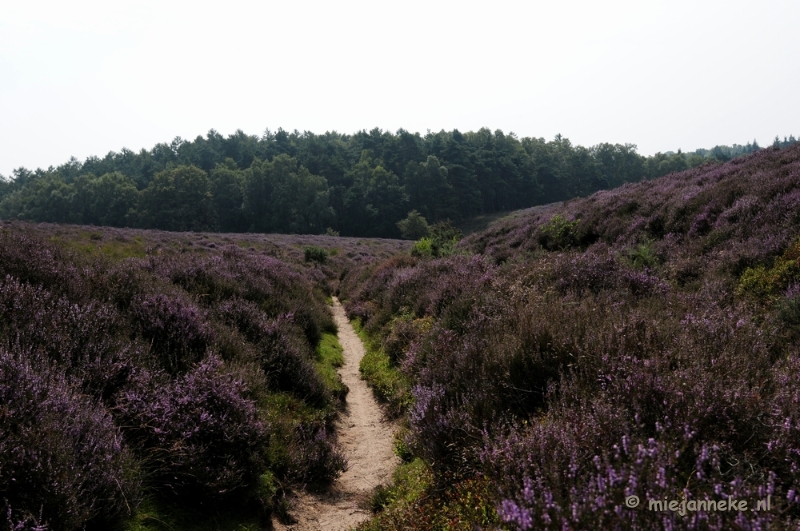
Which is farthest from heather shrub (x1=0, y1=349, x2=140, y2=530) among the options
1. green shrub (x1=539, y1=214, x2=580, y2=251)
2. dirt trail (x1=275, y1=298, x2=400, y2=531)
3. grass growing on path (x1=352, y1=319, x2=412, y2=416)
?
green shrub (x1=539, y1=214, x2=580, y2=251)

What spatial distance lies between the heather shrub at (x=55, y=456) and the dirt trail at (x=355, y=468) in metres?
1.92

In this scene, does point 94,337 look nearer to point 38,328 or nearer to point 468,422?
point 38,328

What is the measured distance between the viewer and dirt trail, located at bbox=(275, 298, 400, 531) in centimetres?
482

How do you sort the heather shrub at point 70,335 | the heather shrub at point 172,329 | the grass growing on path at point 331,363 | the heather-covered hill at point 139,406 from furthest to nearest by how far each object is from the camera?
the grass growing on path at point 331,363, the heather shrub at point 172,329, the heather shrub at point 70,335, the heather-covered hill at point 139,406

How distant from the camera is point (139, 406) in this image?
434 centimetres

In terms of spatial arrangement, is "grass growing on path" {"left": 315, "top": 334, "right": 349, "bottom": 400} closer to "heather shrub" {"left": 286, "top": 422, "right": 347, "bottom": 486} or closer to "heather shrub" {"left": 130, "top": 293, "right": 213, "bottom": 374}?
"heather shrub" {"left": 286, "top": 422, "right": 347, "bottom": 486}

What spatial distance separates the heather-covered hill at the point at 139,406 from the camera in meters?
3.09

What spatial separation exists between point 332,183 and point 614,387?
92844 millimetres

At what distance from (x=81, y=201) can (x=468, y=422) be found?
323 feet

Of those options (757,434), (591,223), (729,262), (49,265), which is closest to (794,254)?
(729,262)

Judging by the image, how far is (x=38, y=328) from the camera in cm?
446

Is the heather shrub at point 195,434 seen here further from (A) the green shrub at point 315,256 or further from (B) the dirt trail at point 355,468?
(A) the green shrub at point 315,256

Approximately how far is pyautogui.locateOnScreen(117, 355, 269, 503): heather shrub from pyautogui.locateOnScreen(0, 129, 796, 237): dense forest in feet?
224

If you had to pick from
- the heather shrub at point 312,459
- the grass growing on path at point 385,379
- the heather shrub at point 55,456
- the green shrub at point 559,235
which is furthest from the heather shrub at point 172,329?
the green shrub at point 559,235
